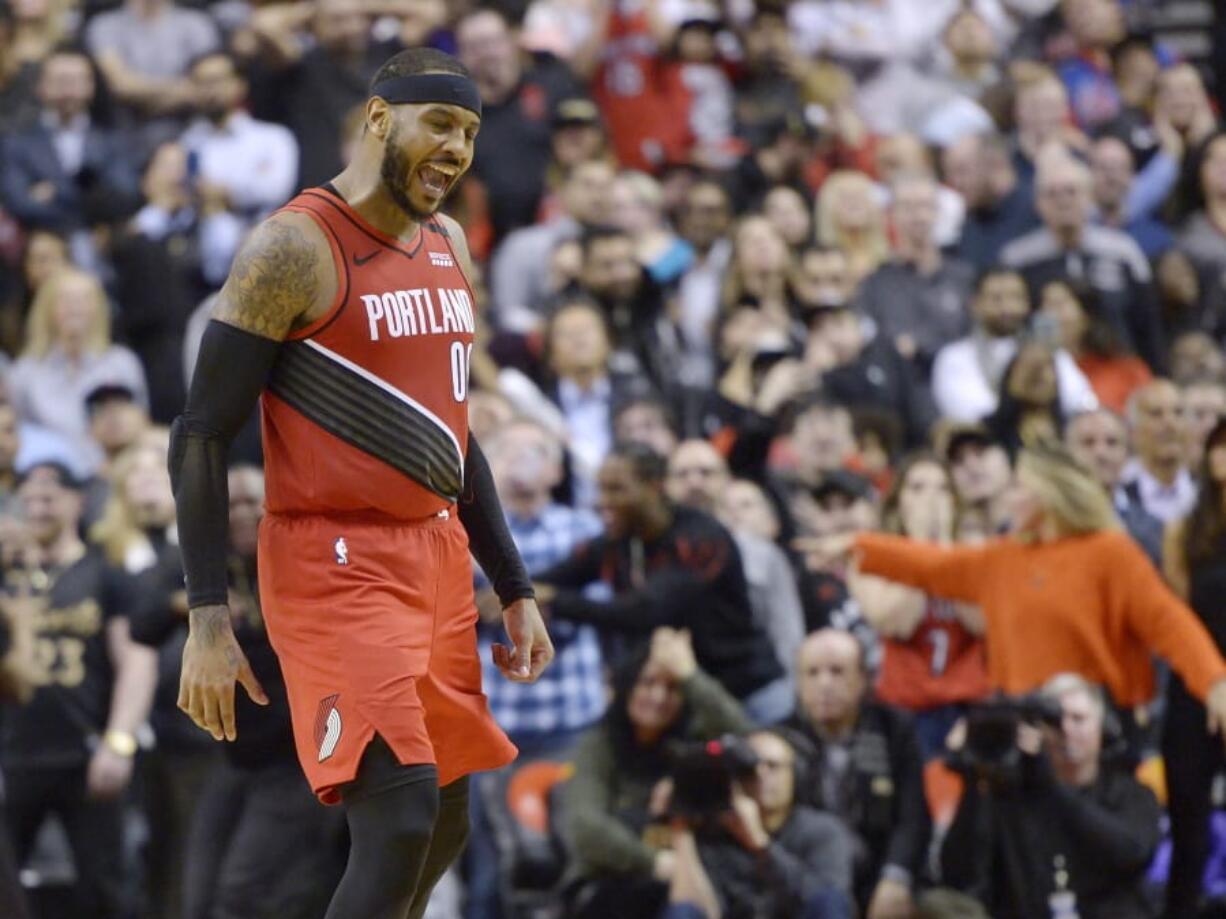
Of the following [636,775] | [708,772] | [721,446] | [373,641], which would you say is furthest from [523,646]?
[721,446]

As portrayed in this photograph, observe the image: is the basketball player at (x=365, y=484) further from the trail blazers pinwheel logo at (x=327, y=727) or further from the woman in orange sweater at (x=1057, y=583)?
the woman in orange sweater at (x=1057, y=583)

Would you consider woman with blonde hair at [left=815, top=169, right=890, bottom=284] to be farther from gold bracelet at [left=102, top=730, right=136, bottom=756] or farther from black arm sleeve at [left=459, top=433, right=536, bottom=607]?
black arm sleeve at [left=459, top=433, right=536, bottom=607]

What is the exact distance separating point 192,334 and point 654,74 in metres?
4.01

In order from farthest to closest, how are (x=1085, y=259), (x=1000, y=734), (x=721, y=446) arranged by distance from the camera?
(x=1085, y=259), (x=721, y=446), (x=1000, y=734)

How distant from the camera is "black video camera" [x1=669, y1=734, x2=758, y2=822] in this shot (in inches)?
334

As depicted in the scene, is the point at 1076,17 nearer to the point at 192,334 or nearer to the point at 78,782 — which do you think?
the point at 192,334

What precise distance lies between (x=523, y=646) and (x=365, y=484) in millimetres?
725

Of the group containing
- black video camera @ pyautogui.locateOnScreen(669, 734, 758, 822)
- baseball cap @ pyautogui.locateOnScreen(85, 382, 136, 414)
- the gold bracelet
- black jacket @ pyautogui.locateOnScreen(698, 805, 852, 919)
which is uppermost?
baseball cap @ pyautogui.locateOnScreen(85, 382, 136, 414)

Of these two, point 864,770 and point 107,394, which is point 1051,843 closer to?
point 864,770

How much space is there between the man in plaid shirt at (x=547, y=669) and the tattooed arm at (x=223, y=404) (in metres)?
3.74

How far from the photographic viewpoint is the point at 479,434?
10.8m

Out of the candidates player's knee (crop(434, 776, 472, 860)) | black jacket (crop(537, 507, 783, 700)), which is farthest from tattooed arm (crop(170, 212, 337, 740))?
black jacket (crop(537, 507, 783, 700))

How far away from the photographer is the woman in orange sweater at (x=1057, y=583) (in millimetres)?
8547

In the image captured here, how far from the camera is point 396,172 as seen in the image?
18.0 feet
